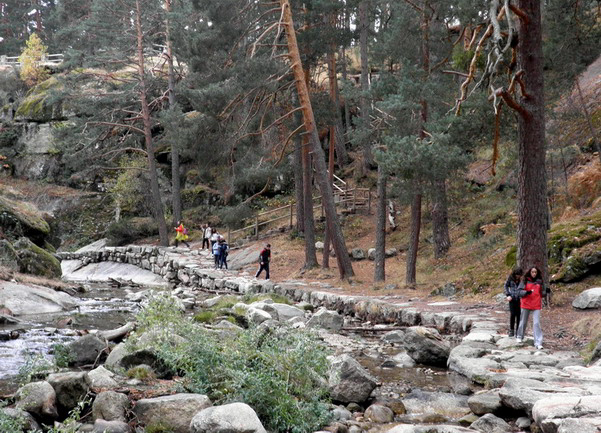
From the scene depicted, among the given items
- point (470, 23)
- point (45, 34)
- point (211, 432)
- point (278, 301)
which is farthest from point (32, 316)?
point (45, 34)

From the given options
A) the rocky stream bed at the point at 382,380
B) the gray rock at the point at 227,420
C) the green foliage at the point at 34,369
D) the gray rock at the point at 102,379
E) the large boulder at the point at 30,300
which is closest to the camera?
the gray rock at the point at 227,420

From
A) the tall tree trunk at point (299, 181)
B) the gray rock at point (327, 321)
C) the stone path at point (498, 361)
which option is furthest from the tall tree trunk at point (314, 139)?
the gray rock at point (327, 321)

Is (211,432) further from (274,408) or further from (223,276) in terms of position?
(223,276)

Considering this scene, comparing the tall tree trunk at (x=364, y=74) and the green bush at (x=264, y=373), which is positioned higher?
the tall tree trunk at (x=364, y=74)

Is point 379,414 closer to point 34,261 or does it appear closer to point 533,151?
point 533,151

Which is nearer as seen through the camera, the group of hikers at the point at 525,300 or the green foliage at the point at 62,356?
the green foliage at the point at 62,356

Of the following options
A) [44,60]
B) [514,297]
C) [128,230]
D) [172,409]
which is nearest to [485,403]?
[172,409]

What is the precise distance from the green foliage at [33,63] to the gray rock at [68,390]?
139 feet

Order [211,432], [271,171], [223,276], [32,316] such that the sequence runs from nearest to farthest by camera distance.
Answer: [211,432]
[32,316]
[271,171]
[223,276]

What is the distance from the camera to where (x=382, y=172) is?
15359mm

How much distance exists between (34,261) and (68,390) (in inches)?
492

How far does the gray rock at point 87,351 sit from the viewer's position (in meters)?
7.44

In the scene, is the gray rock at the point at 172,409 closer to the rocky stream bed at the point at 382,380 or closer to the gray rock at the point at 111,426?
the rocky stream bed at the point at 382,380

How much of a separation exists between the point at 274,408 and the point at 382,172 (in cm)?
1074
